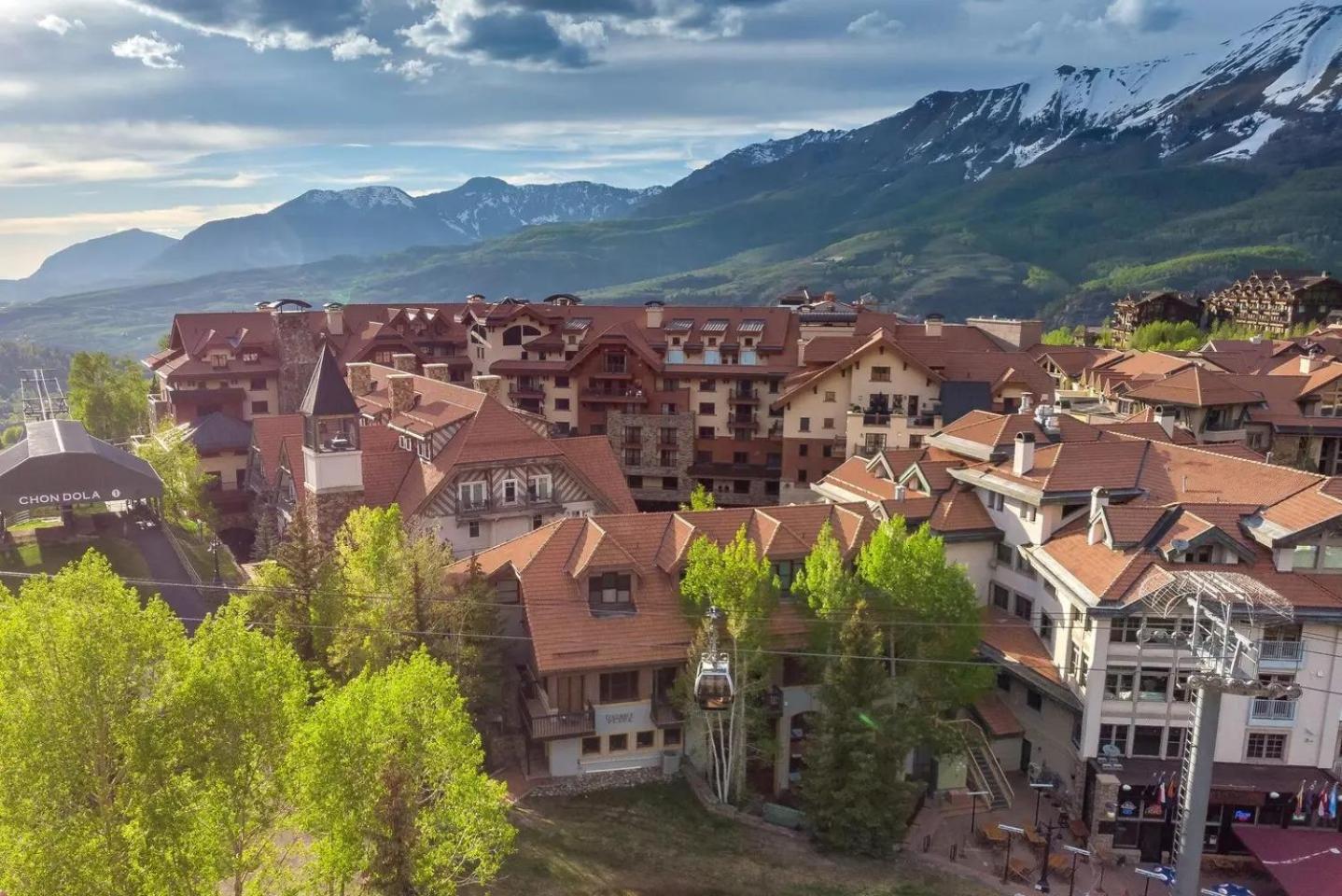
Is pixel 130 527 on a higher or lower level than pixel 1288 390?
lower

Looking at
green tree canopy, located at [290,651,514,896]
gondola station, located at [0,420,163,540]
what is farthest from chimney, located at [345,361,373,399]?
green tree canopy, located at [290,651,514,896]

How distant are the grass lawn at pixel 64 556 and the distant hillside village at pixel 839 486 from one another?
9.08 m

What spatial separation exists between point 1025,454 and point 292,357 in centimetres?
6710

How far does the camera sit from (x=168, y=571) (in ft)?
159

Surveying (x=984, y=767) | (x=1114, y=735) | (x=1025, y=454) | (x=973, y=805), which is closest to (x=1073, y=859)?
(x=973, y=805)

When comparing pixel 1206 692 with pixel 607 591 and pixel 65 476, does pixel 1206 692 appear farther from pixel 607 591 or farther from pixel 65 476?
pixel 65 476

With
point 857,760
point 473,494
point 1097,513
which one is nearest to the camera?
point 857,760

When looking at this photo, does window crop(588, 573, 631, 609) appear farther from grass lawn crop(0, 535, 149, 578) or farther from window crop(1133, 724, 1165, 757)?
grass lawn crop(0, 535, 149, 578)

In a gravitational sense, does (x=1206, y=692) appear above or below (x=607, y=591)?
above

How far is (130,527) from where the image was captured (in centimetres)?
5456

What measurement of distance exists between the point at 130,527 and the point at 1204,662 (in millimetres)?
55581

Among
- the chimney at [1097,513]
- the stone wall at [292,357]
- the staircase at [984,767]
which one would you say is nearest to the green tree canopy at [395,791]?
the staircase at [984,767]

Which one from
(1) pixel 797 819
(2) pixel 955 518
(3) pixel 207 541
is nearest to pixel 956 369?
(2) pixel 955 518

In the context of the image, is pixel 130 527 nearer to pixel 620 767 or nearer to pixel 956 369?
pixel 620 767
